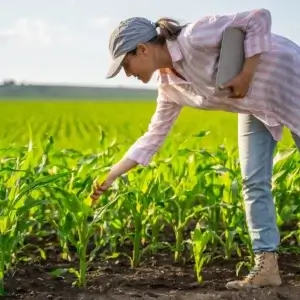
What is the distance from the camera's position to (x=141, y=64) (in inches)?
131

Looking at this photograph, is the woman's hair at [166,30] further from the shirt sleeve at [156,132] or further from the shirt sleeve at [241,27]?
the shirt sleeve at [156,132]

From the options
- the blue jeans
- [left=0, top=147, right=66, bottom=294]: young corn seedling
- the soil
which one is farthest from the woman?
[left=0, top=147, right=66, bottom=294]: young corn seedling

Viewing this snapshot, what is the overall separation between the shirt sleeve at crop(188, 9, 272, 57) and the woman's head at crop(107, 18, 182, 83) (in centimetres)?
15

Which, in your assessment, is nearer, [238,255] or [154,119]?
[154,119]

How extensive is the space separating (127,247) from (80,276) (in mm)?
1009

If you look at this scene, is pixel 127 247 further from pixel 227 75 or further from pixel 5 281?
pixel 227 75

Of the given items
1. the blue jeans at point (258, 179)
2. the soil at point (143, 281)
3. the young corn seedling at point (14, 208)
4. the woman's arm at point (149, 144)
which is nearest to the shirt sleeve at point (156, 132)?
the woman's arm at point (149, 144)

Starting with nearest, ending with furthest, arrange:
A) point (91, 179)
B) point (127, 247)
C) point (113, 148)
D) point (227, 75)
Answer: point (227, 75) < point (91, 179) < point (127, 247) < point (113, 148)

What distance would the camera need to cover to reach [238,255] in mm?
4672

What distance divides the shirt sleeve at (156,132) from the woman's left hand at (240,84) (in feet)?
1.32

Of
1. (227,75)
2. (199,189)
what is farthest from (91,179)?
(227,75)

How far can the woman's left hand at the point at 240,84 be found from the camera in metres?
3.45

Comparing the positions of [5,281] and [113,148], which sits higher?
[113,148]

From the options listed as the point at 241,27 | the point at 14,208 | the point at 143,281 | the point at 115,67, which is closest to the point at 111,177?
the point at 14,208
